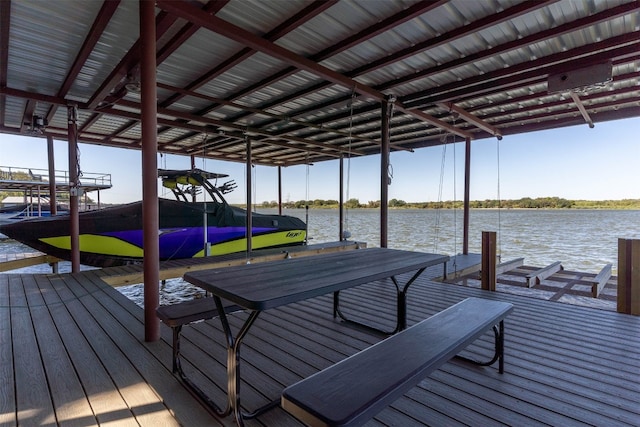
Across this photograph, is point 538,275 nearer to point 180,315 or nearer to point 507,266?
point 507,266

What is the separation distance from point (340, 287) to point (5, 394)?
82.5 inches

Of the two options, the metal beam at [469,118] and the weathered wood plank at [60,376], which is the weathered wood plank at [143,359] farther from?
the metal beam at [469,118]

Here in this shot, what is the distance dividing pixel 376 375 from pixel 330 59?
12.7 ft

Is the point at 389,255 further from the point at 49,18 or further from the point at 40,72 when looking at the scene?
the point at 40,72

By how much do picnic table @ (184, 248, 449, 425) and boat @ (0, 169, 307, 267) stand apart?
461cm

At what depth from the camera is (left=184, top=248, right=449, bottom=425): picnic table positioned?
4.82 feet

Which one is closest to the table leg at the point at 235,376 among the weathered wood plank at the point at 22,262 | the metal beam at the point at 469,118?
the metal beam at the point at 469,118

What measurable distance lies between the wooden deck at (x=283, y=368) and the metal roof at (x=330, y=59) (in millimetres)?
2891

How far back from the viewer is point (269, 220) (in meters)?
8.59

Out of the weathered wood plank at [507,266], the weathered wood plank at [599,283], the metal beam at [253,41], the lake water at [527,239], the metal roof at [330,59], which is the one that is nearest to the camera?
the metal beam at [253,41]

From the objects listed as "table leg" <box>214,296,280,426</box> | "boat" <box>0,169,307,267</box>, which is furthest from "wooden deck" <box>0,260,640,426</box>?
"boat" <box>0,169,307,267</box>

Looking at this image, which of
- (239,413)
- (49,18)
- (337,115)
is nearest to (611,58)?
(337,115)

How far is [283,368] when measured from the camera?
2.11m

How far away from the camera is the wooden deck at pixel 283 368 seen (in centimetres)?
162
